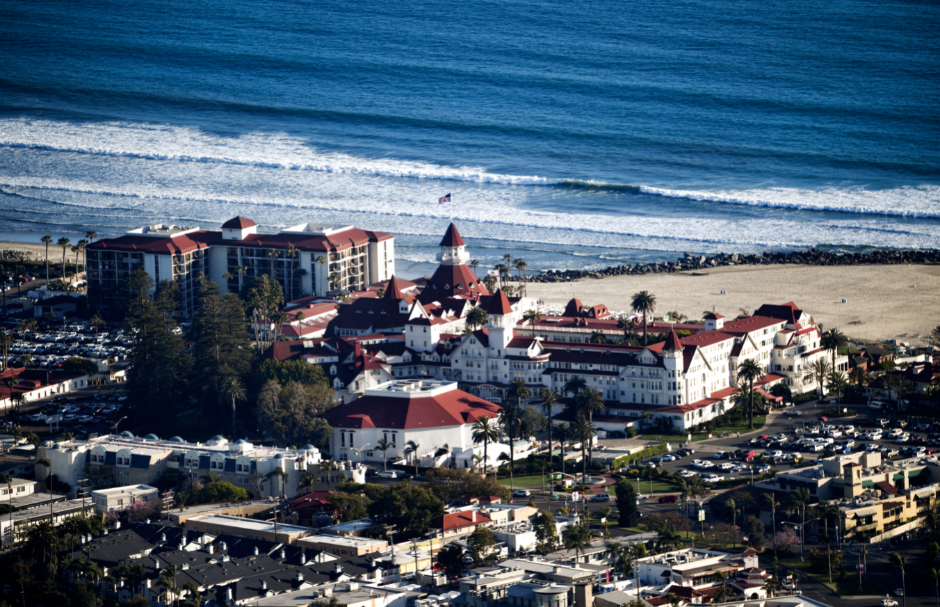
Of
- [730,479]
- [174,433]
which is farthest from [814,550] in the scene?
[174,433]

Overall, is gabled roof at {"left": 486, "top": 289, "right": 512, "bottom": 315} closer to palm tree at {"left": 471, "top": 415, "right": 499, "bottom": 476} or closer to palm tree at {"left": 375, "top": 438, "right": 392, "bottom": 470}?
palm tree at {"left": 471, "top": 415, "right": 499, "bottom": 476}

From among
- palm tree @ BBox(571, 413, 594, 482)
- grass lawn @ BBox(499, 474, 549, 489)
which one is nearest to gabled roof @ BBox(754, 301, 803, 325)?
palm tree @ BBox(571, 413, 594, 482)

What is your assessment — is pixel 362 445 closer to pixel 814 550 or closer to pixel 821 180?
pixel 814 550

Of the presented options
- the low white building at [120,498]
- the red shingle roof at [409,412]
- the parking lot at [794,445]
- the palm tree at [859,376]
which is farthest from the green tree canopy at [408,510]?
the palm tree at [859,376]

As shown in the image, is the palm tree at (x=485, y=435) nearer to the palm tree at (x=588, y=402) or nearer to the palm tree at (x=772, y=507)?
the palm tree at (x=588, y=402)

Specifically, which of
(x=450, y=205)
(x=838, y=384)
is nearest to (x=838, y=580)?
(x=838, y=384)

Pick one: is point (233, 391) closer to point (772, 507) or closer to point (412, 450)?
point (412, 450)
